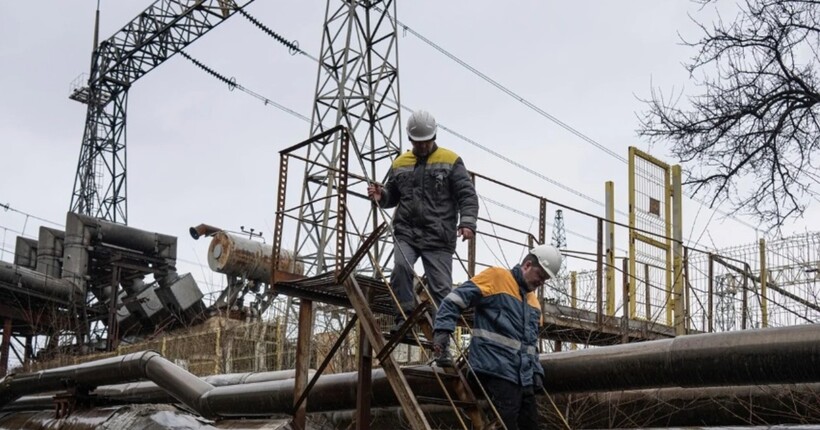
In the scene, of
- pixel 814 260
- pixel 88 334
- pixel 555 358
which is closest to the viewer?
pixel 555 358

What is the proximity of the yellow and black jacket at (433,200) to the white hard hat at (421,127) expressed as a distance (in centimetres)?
18

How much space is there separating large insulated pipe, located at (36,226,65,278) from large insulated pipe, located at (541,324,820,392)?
2273 centimetres

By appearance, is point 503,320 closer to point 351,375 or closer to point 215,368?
point 351,375

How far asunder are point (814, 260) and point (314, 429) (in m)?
8.81

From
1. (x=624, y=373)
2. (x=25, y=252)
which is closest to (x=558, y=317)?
(x=624, y=373)

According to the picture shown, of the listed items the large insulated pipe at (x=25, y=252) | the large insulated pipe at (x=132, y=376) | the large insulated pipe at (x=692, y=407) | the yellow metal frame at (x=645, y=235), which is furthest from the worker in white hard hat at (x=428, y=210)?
the large insulated pipe at (x=25, y=252)

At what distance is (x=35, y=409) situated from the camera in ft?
40.4

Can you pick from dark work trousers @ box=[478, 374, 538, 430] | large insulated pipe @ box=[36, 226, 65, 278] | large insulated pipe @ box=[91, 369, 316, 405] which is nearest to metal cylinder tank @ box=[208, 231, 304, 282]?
large insulated pipe @ box=[36, 226, 65, 278]

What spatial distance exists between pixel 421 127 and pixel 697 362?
8.55 feet

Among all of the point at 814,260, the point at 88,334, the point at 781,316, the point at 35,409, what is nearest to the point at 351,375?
the point at 35,409

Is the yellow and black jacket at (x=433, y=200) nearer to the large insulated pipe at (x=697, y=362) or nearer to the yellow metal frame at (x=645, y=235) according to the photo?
the large insulated pipe at (x=697, y=362)

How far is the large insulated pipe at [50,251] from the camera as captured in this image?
27094 mm

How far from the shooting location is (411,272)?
7.28 meters

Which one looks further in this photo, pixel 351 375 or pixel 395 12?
pixel 395 12
